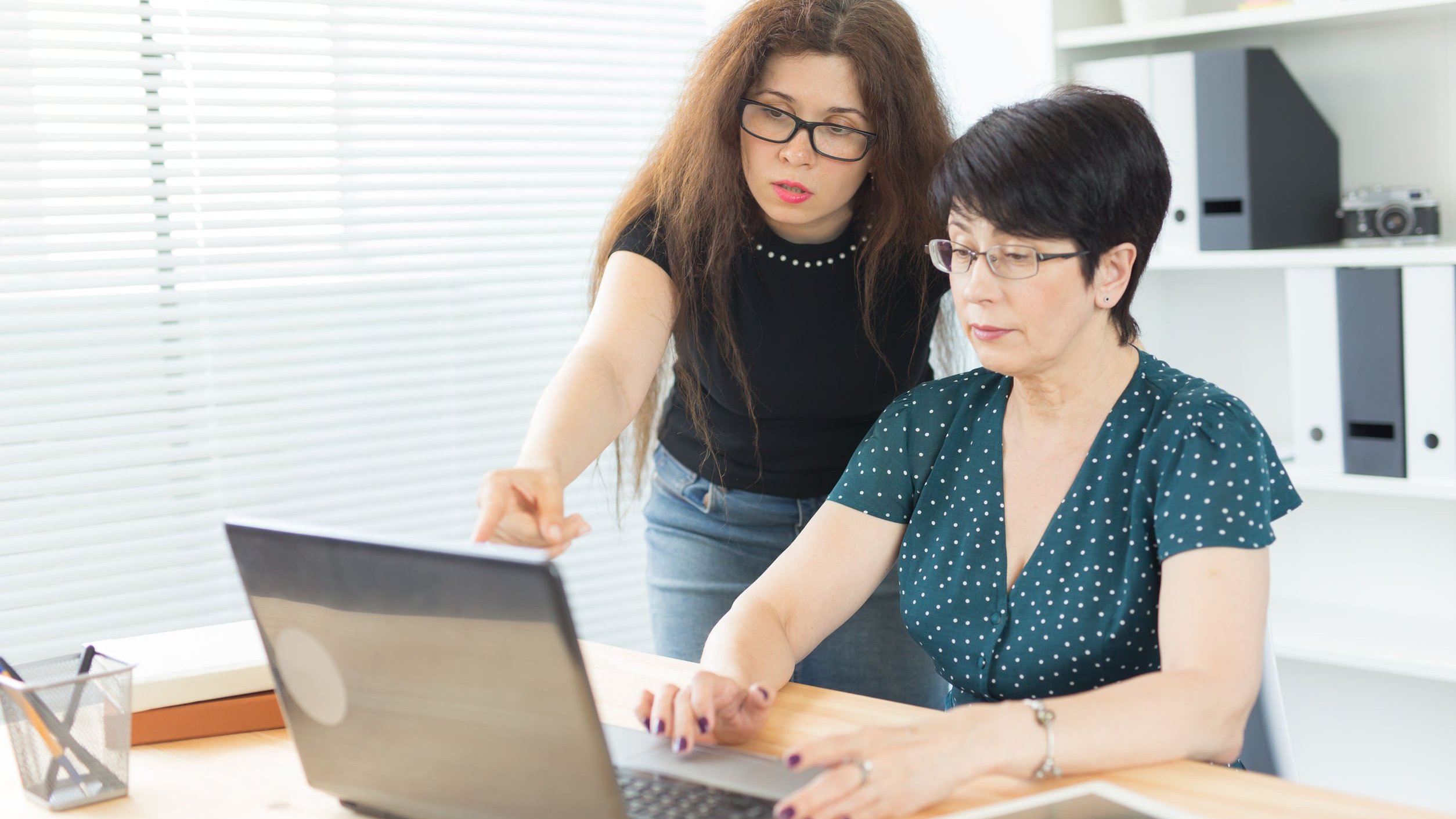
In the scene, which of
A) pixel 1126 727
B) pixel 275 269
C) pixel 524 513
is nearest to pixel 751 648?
pixel 524 513

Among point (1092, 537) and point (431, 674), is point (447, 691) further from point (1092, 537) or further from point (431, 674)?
point (1092, 537)

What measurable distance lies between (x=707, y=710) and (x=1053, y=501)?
18.4 inches

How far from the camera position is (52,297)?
2348 mm

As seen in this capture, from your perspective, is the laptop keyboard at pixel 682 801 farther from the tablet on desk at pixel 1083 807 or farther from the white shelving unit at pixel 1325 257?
the white shelving unit at pixel 1325 257

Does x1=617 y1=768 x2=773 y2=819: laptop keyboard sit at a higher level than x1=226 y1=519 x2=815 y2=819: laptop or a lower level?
lower

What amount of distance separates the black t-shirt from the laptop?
0.78 meters

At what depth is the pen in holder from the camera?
43.3 inches

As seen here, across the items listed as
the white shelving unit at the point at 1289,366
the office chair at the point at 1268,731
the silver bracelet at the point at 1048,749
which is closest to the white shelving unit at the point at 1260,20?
the white shelving unit at the point at 1289,366

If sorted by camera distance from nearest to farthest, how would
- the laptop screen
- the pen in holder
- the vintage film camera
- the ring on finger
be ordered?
1. the laptop screen
2. the ring on finger
3. the pen in holder
4. the vintage film camera

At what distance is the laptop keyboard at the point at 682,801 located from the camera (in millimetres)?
972

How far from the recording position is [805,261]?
5.86ft

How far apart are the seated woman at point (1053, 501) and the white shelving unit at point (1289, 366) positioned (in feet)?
3.52

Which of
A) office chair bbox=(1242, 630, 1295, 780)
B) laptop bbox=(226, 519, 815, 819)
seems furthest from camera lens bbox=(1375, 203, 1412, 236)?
laptop bbox=(226, 519, 815, 819)

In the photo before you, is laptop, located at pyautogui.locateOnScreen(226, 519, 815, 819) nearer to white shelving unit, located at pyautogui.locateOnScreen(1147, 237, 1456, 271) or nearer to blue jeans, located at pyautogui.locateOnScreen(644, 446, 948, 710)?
blue jeans, located at pyautogui.locateOnScreen(644, 446, 948, 710)
